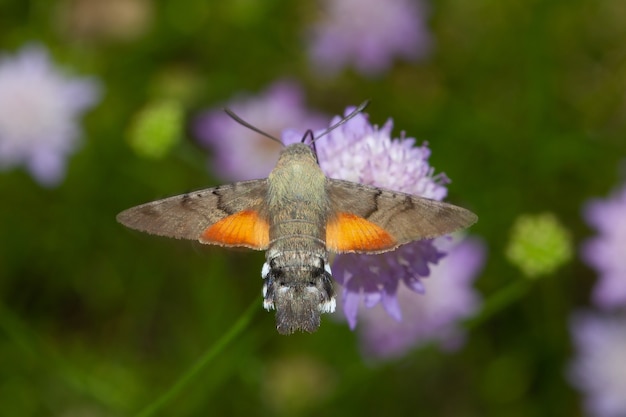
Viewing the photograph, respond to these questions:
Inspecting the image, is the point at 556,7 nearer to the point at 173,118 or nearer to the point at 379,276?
the point at 173,118

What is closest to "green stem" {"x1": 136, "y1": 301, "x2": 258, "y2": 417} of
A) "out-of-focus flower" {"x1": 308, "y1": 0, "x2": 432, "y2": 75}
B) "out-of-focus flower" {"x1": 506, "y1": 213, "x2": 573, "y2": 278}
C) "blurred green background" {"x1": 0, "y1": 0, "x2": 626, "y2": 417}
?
"blurred green background" {"x1": 0, "y1": 0, "x2": 626, "y2": 417}

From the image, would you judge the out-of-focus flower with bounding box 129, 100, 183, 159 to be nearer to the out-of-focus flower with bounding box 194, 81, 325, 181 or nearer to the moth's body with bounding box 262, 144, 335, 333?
the out-of-focus flower with bounding box 194, 81, 325, 181

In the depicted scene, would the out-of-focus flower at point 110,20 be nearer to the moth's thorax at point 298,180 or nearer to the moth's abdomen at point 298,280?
the moth's thorax at point 298,180

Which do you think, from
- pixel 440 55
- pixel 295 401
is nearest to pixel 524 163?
pixel 440 55

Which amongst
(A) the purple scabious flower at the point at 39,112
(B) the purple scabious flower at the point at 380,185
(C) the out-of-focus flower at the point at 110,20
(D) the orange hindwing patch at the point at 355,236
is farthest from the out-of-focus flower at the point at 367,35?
(D) the orange hindwing patch at the point at 355,236

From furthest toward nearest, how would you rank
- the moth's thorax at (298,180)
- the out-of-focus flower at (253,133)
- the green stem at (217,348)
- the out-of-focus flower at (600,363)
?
the out-of-focus flower at (253,133)
the out-of-focus flower at (600,363)
the green stem at (217,348)
the moth's thorax at (298,180)
